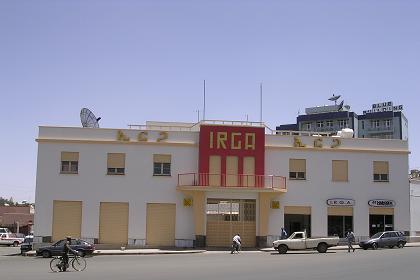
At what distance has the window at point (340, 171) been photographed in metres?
44.5

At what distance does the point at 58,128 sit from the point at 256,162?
15270 millimetres

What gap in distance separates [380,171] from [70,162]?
79.7ft

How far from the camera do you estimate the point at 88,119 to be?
152ft

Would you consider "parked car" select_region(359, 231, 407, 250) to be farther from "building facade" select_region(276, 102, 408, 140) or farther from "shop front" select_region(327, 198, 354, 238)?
Answer: "building facade" select_region(276, 102, 408, 140)

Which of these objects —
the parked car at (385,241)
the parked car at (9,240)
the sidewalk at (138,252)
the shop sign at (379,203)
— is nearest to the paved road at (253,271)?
the sidewalk at (138,252)

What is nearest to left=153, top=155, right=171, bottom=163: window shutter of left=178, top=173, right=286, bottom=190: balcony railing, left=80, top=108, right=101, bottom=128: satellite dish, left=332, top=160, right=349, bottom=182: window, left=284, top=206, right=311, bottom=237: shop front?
left=178, top=173, right=286, bottom=190: balcony railing

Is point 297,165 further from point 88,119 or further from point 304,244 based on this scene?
Result: point 88,119

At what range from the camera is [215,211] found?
140ft

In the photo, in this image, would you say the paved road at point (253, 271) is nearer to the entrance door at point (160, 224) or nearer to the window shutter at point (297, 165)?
the entrance door at point (160, 224)

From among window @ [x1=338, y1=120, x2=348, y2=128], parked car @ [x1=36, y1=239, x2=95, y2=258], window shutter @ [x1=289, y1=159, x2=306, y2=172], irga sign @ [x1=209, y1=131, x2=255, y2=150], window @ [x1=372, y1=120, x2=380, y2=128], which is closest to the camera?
parked car @ [x1=36, y1=239, x2=95, y2=258]

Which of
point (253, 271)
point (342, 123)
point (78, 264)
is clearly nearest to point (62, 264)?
point (78, 264)

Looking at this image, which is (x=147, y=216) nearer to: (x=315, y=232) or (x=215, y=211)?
(x=215, y=211)

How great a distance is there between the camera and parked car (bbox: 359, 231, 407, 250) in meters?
39.9

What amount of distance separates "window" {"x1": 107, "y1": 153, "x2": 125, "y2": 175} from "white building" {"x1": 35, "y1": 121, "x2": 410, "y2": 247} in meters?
0.08
